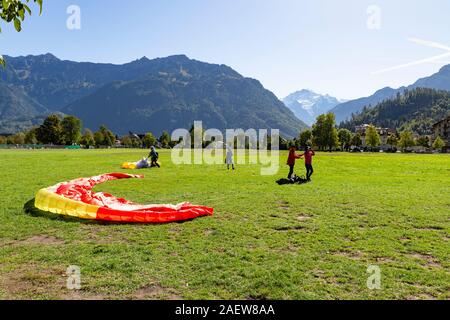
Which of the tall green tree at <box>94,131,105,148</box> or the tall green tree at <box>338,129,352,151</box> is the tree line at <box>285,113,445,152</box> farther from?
the tall green tree at <box>94,131,105,148</box>

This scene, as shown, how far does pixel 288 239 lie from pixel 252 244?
1.20 meters

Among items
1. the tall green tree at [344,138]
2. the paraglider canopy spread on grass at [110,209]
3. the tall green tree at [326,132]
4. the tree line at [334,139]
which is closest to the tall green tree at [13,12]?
the paraglider canopy spread on grass at [110,209]

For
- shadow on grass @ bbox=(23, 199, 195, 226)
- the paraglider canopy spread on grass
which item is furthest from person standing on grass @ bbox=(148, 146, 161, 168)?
shadow on grass @ bbox=(23, 199, 195, 226)

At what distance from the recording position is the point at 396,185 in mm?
22172

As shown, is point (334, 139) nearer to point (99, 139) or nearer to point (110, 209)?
point (99, 139)

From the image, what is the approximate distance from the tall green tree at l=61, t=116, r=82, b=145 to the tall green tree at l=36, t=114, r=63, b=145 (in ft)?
8.16

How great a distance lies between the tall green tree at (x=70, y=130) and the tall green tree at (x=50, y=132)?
249 centimetres

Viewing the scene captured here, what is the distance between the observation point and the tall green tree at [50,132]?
133 metres

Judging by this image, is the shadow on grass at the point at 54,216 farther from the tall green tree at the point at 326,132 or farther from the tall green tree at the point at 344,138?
the tall green tree at the point at 344,138

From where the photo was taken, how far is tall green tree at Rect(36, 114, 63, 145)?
5251 inches

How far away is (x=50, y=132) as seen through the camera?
133 meters
